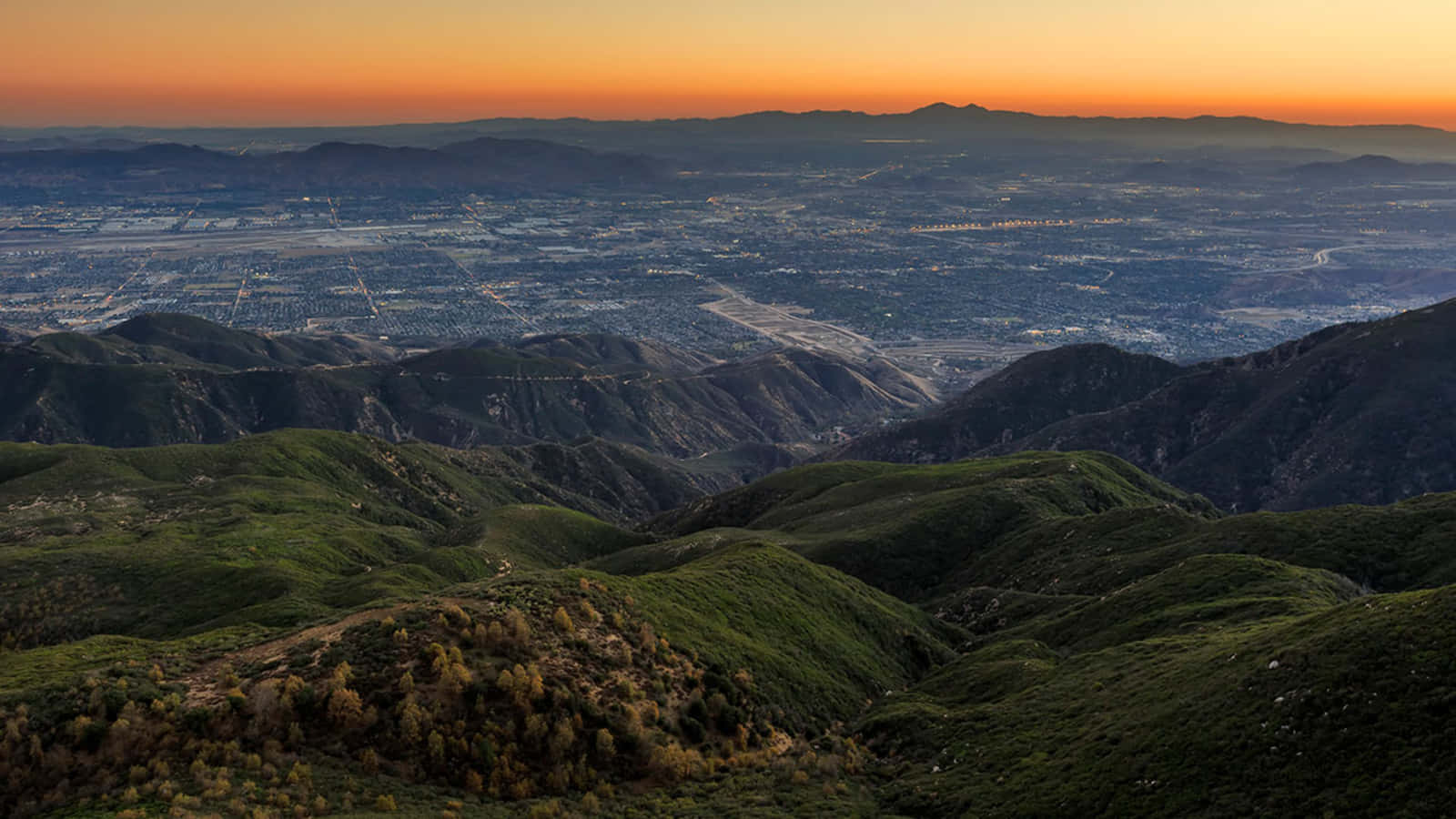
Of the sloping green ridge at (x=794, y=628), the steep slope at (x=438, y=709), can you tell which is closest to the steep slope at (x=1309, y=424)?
the sloping green ridge at (x=794, y=628)

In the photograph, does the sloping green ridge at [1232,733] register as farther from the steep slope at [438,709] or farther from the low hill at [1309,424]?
the low hill at [1309,424]

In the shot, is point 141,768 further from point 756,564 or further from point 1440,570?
point 1440,570

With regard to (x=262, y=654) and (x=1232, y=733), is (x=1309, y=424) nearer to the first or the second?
(x=1232, y=733)

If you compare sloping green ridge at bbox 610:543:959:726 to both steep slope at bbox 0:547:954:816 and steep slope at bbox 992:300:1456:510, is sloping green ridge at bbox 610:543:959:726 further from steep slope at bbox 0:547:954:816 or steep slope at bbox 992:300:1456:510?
steep slope at bbox 992:300:1456:510

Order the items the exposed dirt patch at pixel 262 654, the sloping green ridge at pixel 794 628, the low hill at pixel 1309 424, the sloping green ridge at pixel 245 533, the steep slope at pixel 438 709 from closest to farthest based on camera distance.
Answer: the steep slope at pixel 438 709
the exposed dirt patch at pixel 262 654
the sloping green ridge at pixel 794 628
the sloping green ridge at pixel 245 533
the low hill at pixel 1309 424

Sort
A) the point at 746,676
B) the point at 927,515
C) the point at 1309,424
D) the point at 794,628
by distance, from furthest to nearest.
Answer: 1. the point at 1309,424
2. the point at 927,515
3. the point at 794,628
4. the point at 746,676

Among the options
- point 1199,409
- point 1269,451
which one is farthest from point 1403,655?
point 1199,409

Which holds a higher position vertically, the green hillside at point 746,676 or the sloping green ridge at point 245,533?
the green hillside at point 746,676

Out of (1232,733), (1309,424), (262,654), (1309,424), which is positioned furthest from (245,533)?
(1309,424)

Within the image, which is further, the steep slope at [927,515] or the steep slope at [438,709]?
the steep slope at [927,515]
